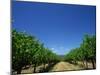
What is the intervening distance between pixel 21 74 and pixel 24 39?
0.39 m

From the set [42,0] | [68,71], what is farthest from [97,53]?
[42,0]

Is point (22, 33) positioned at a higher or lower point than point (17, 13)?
lower

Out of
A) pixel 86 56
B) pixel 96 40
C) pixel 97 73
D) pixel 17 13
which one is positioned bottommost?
pixel 97 73

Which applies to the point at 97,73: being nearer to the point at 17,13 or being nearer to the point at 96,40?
the point at 96,40

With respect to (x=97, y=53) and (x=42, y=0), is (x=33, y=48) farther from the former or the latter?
(x=97, y=53)

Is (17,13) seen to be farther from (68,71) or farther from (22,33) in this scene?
(68,71)

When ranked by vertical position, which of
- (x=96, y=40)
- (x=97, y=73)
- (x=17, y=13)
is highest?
(x=17, y=13)

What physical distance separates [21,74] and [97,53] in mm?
1006

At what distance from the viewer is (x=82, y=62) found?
306 centimetres

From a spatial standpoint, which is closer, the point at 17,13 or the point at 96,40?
the point at 17,13

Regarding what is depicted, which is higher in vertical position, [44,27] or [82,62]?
[44,27]

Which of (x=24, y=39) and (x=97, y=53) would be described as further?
(x=97, y=53)

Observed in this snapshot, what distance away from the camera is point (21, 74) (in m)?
2.74

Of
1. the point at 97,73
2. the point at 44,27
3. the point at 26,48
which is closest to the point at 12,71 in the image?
the point at 26,48
